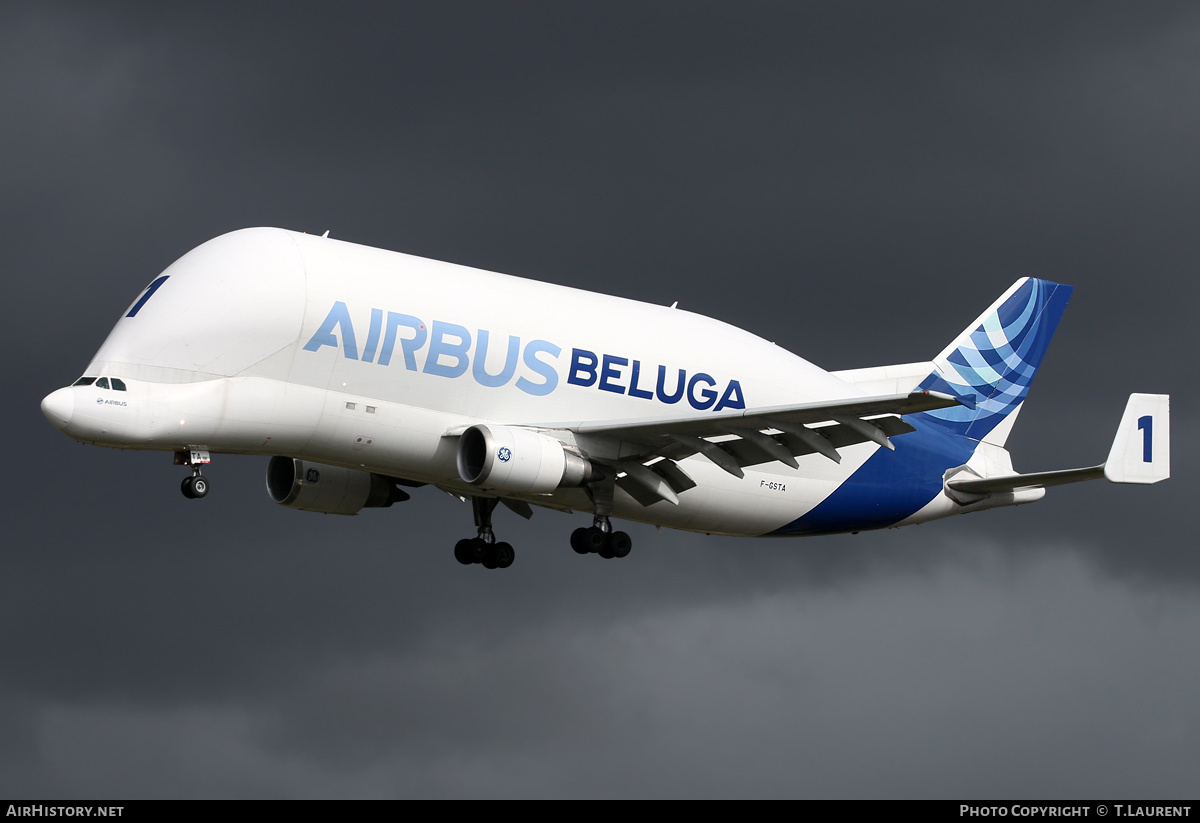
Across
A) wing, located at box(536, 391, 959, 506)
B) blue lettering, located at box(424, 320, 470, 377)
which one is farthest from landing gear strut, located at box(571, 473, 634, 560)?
blue lettering, located at box(424, 320, 470, 377)

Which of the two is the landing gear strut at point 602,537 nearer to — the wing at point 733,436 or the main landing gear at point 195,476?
the wing at point 733,436

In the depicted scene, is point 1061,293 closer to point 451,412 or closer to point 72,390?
point 451,412

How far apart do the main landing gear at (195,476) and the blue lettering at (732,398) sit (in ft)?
48.6

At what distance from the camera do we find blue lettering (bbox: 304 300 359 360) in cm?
4619

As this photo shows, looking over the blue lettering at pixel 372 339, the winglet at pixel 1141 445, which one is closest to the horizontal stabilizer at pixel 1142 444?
the winglet at pixel 1141 445

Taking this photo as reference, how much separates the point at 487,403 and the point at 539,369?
1.81 m

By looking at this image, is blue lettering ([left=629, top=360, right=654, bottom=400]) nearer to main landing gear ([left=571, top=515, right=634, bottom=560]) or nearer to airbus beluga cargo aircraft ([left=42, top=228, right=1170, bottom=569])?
airbus beluga cargo aircraft ([left=42, top=228, right=1170, bottom=569])

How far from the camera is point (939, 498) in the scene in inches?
2276

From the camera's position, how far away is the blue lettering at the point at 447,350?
47500 millimetres

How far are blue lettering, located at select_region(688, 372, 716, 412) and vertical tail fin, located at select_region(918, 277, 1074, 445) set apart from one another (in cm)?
942

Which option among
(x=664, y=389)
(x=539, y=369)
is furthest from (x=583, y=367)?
(x=664, y=389)

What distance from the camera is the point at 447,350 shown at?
47.7m

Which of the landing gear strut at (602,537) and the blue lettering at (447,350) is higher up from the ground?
the blue lettering at (447,350)

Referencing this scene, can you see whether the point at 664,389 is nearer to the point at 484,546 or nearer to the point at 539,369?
the point at 539,369
